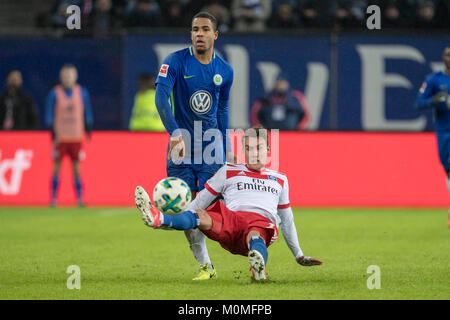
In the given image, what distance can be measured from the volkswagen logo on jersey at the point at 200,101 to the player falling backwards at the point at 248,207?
1.50 ft

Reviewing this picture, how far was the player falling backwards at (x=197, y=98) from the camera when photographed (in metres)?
7.31

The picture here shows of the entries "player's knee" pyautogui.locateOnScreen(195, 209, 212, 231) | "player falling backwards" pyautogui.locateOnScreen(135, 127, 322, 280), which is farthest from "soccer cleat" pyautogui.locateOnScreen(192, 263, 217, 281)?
"player's knee" pyautogui.locateOnScreen(195, 209, 212, 231)

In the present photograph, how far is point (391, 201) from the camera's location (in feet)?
49.8

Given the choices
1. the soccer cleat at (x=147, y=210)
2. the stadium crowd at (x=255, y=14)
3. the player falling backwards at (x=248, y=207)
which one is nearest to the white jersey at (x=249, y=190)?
the player falling backwards at (x=248, y=207)

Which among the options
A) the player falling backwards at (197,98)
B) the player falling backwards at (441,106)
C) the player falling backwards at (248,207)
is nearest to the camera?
the player falling backwards at (248,207)

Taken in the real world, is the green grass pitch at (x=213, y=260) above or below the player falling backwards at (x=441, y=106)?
below

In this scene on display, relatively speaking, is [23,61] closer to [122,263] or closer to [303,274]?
[122,263]

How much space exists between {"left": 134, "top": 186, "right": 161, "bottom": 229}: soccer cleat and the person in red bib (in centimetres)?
868

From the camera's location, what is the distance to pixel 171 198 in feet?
21.5

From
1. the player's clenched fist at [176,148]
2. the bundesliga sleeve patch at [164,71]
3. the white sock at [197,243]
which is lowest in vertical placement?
the white sock at [197,243]

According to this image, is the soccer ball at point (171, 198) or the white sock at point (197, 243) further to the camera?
the white sock at point (197, 243)

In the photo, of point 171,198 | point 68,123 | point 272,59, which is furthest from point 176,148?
point 272,59

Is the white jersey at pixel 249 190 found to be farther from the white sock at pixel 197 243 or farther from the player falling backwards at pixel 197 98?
the white sock at pixel 197 243

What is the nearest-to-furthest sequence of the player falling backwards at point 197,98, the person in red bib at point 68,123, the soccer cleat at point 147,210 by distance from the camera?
the soccer cleat at point 147,210 → the player falling backwards at point 197,98 → the person in red bib at point 68,123
